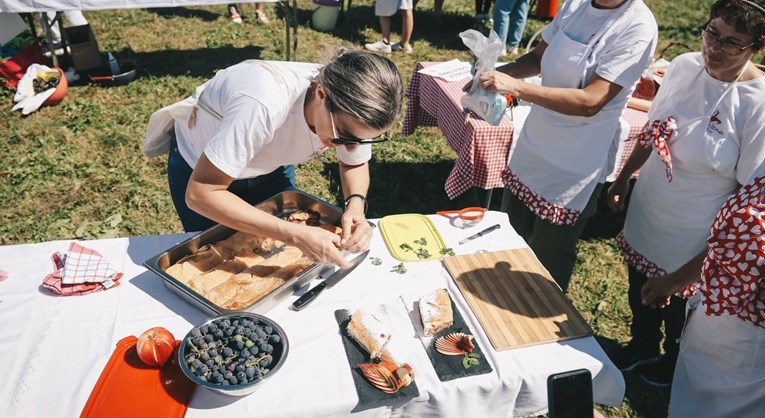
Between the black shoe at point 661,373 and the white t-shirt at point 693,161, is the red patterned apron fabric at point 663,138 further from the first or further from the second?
the black shoe at point 661,373

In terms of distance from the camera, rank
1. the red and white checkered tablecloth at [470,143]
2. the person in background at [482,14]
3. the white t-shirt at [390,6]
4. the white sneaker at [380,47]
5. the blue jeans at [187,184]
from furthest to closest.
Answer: the person in background at [482,14]
the white sneaker at [380,47]
the white t-shirt at [390,6]
the red and white checkered tablecloth at [470,143]
the blue jeans at [187,184]

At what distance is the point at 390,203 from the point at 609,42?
2352 mm

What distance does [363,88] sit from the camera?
64.7 inches

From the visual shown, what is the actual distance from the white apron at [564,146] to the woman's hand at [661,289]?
24.6 inches

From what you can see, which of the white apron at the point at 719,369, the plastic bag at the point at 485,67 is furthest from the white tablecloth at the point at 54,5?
the white apron at the point at 719,369

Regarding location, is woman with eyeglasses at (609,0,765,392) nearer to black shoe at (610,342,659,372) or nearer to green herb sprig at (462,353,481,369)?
black shoe at (610,342,659,372)

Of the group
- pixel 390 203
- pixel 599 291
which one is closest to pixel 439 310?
pixel 599 291

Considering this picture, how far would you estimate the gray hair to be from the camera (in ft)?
5.40

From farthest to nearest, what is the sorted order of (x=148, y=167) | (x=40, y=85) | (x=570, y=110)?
(x=40, y=85)
(x=148, y=167)
(x=570, y=110)

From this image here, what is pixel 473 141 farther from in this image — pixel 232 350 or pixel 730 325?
pixel 232 350

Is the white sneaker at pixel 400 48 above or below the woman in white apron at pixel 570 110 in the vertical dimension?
below

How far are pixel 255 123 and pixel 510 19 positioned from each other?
6.09m

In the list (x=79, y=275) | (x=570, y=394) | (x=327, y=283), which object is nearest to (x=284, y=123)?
(x=327, y=283)

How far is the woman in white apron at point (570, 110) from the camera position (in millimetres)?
2340
